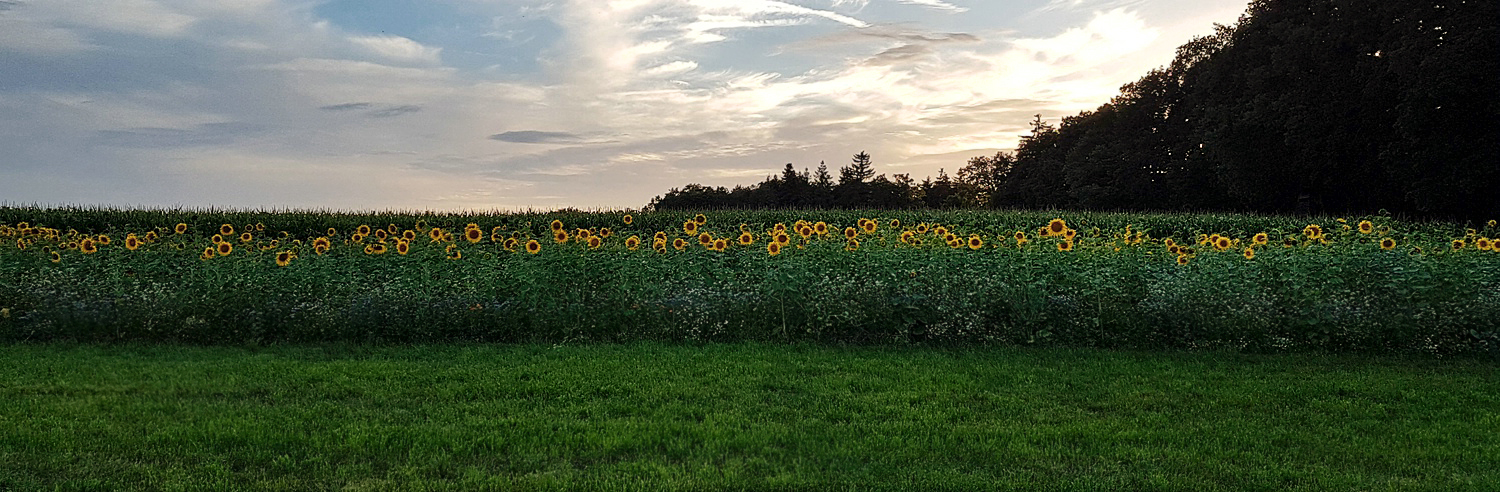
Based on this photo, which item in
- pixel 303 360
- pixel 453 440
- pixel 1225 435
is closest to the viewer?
pixel 453 440

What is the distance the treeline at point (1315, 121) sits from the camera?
2394 cm

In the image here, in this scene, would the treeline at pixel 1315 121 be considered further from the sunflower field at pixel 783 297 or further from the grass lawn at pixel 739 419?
the grass lawn at pixel 739 419

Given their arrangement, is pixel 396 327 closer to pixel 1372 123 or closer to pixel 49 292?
pixel 49 292

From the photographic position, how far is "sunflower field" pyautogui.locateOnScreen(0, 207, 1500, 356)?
25.7 feet

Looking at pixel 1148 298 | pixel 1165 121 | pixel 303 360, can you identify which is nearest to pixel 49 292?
pixel 303 360

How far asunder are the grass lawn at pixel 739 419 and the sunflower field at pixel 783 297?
42cm

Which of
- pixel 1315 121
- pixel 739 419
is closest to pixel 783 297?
pixel 739 419

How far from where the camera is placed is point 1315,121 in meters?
26.8

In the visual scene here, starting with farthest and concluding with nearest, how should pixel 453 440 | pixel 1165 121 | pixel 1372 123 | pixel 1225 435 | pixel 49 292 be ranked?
1. pixel 1165 121
2. pixel 1372 123
3. pixel 49 292
4. pixel 1225 435
5. pixel 453 440

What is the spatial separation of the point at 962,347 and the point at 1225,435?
258 centimetres

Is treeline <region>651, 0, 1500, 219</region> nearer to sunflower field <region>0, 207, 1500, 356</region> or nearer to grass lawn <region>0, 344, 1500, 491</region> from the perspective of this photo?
sunflower field <region>0, 207, 1500, 356</region>

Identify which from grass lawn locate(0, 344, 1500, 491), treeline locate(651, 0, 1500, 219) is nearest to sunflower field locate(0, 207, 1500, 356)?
grass lawn locate(0, 344, 1500, 491)

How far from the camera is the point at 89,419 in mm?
5402

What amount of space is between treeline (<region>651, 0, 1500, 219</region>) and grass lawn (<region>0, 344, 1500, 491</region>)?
785 inches
